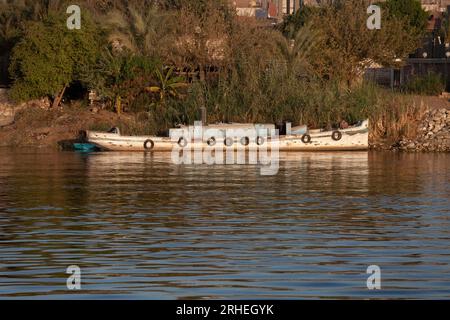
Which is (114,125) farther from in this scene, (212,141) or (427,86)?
(427,86)

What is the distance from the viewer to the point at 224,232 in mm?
24547

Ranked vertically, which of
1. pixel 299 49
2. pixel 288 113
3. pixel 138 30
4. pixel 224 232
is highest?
pixel 138 30

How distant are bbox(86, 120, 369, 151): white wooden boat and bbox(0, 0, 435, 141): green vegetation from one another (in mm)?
1930

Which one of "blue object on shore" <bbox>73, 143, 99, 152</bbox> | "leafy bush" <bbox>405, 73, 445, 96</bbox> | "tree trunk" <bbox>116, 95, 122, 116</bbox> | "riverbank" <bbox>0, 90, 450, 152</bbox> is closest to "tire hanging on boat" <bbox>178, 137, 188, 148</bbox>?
"riverbank" <bbox>0, 90, 450, 152</bbox>

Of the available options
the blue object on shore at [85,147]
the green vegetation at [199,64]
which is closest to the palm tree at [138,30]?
the green vegetation at [199,64]

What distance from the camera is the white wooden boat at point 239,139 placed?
55.3 meters

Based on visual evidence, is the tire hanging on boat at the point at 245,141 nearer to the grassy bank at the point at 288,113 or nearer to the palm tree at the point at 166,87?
the grassy bank at the point at 288,113

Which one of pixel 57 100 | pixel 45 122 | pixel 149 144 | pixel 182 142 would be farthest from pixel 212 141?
pixel 57 100

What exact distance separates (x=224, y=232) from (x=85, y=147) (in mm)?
34104

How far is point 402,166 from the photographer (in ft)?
149

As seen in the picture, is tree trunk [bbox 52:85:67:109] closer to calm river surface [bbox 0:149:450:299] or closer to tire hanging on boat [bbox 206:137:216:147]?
tire hanging on boat [bbox 206:137:216:147]
